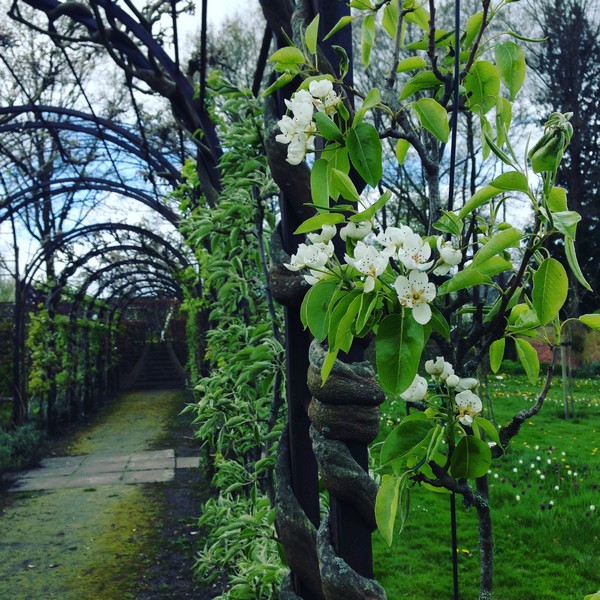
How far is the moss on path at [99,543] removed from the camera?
3.90 m

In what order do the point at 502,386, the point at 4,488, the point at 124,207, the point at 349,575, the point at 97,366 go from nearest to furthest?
the point at 349,575
the point at 4,488
the point at 502,386
the point at 97,366
the point at 124,207

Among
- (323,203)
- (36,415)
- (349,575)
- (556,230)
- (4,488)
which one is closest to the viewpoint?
(556,230)

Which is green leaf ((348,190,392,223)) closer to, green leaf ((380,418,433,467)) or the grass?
green leaf ((380,418,433,467))

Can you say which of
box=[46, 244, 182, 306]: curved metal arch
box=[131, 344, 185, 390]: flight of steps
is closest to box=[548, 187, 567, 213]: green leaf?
box=[46, 244, 182, 306]: curved metal arch

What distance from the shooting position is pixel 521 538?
152 inches

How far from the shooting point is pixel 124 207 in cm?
1458

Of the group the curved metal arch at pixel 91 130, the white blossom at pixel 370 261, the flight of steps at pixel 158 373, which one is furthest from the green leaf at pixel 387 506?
the flight of steps at pixel 158 373

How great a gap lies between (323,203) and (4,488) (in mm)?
6536

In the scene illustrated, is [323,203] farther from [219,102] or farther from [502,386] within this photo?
[502,386]

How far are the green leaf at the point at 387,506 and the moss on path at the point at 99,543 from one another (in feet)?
11.1

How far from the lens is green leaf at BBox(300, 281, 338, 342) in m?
0.82

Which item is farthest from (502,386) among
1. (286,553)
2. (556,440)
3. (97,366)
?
(286,553)

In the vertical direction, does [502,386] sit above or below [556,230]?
below

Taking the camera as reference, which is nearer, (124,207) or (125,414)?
(125,414)
